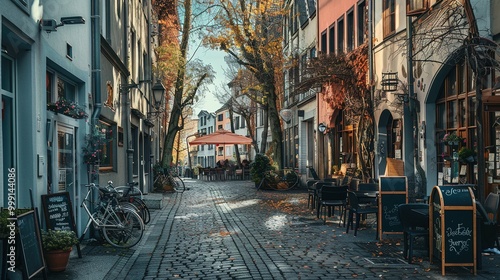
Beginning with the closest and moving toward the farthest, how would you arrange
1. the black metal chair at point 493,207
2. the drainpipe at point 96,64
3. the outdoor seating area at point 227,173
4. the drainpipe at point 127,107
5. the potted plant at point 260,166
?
the black metal chair at point 493,207 → the drainpipe at point 96,64 → the drainpipe at point 127,107 → the potted plant at point 260,166 → the outdoor seating area at point 227,173

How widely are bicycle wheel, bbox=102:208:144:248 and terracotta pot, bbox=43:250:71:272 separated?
8.13 feet

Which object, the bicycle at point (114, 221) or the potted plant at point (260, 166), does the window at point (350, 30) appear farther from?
the bicycle at point (114, 221)

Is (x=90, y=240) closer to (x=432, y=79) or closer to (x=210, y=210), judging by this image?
(x=210, y=210)

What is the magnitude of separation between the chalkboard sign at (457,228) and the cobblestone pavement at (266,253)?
0.21 m

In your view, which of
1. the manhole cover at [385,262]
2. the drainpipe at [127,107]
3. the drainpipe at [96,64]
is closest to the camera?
the manhole cover at [385,262]

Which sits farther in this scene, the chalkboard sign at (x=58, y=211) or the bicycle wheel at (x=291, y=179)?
the bicycle wheel at (x=291, y=179)

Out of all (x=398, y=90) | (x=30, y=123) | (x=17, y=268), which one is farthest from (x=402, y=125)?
(x=17, y=268)

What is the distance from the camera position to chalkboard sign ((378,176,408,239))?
1113 centimetres

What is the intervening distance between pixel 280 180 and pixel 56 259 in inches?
747

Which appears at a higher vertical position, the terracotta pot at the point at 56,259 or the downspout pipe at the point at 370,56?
the downspout pipe at the point at 370,56

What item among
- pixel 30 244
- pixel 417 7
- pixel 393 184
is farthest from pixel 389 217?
pixel 30 244

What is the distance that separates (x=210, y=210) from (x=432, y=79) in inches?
288

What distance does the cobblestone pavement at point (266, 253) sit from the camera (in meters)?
8.14

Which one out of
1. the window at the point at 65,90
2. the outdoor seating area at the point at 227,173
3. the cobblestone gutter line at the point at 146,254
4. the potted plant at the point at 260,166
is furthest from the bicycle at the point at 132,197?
the outdoor seating area at the point at 227,173
